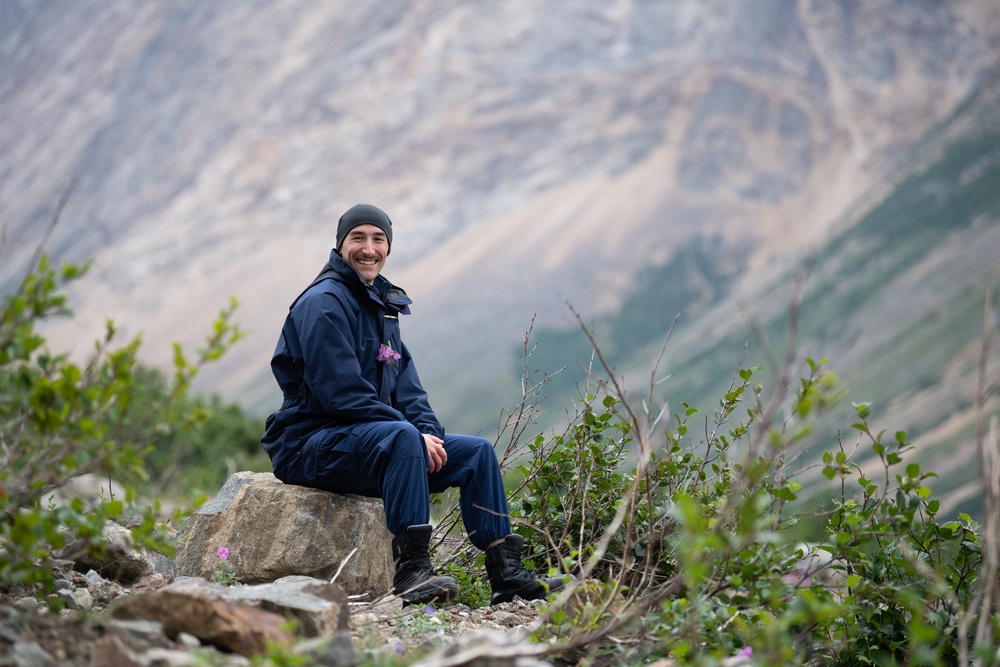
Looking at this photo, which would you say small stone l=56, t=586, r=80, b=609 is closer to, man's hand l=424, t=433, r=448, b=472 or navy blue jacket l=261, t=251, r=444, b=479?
navy blue jacket l=261, t=251, r=444, b=479

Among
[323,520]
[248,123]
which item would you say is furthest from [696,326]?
[323,520]

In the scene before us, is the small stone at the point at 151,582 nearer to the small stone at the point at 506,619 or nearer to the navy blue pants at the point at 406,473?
the navy blue pants at the point at 406,473

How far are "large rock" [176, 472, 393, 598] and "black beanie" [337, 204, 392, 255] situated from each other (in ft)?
3.90

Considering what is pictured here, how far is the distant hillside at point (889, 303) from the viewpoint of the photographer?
76.2m

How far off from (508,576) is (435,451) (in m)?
0.60

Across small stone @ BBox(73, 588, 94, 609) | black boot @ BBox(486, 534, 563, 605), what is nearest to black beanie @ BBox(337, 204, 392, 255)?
black boot @ BBox(486, 534, 563, 605)

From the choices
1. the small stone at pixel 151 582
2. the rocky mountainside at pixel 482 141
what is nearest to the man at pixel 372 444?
the small stone at pixel 151 582

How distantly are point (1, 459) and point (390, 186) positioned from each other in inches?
4115

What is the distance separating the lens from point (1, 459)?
3.08m

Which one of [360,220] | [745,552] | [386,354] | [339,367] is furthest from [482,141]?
[745,552]

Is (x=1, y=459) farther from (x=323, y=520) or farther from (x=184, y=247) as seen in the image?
Answer: (x=184, y=247)

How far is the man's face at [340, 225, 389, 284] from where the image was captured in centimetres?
497

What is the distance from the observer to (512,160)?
4446 inches

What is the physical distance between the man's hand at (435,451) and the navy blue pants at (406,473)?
25mm
